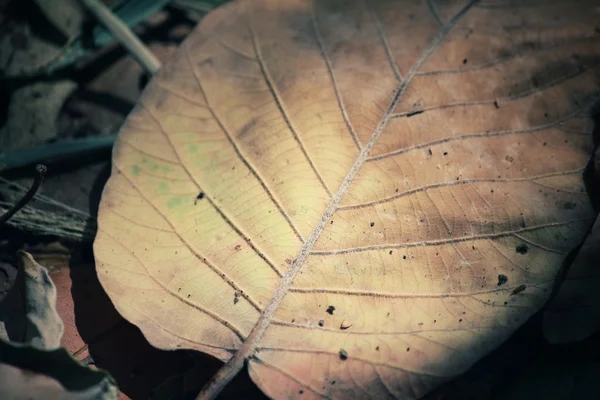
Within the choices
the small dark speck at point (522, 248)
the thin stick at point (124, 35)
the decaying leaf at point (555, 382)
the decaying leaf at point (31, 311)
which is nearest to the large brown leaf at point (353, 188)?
the small dark speck at point (522, 248)

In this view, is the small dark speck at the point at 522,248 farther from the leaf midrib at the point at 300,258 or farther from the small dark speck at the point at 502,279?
the leaf midrib at the point at 300,258

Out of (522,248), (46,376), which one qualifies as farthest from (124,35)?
(522,248)

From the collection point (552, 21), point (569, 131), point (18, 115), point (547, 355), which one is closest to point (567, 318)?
point (547, 355)

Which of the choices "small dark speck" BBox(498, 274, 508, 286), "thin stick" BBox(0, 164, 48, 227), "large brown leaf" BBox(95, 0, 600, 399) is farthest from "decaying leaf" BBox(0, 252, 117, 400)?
"small dark speck" BBox(498, 274, 508, 286)

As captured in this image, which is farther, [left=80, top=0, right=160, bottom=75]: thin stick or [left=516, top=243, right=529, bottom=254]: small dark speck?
[left=80, top=0, right=160, bottom=75]: thin stick

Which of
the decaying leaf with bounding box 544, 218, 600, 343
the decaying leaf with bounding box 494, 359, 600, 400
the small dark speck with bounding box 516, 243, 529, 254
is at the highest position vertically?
the small dark speck with bounding box 516, 243, 529, 254

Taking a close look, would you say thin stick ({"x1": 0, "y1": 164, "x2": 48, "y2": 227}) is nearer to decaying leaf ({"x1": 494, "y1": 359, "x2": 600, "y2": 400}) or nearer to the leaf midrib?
the leaf midrib
